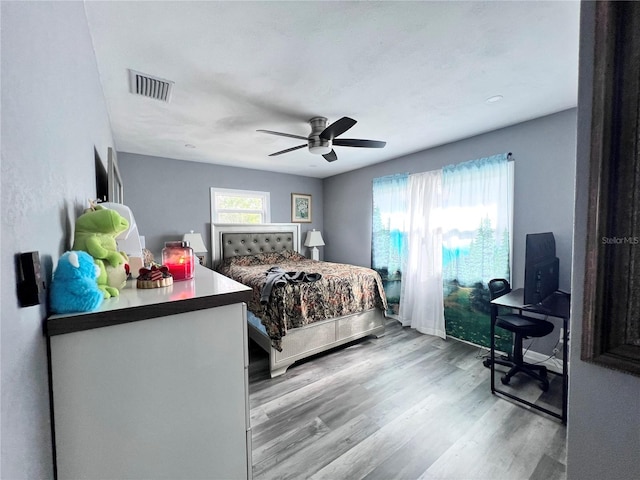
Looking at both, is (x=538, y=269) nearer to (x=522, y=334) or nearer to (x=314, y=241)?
(x=522, y=334)

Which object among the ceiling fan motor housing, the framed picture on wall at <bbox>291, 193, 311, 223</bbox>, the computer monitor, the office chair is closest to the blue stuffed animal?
the ceiling fan motor housing

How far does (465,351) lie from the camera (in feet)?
9.62

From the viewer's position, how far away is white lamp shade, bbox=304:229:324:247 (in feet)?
15.9

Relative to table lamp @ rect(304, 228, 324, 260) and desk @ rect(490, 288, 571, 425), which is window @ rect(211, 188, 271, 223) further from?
desk @ rect(490, 288, 571, 425)

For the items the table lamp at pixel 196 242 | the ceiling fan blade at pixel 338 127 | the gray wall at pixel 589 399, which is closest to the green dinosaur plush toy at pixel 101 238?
the gray wall at pixel 589 399

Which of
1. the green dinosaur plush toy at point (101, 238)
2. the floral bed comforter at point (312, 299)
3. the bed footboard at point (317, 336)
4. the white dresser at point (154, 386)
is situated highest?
the green dinosaur plush toy at point (101, 238)

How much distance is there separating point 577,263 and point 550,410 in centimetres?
192

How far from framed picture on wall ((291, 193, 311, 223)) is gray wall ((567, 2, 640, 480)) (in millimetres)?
4340

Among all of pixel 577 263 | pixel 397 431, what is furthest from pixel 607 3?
pixel 397 431

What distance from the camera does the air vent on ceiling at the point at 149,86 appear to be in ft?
5.76

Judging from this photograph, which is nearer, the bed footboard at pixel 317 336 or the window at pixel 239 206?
the bed footboard at pixel 317 336

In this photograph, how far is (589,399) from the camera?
0.75 meters

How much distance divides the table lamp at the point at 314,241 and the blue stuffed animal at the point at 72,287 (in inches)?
165

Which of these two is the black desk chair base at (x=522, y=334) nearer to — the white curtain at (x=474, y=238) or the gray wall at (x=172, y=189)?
the white curtain at (x=474, y=238)
